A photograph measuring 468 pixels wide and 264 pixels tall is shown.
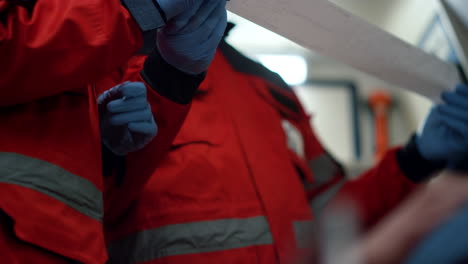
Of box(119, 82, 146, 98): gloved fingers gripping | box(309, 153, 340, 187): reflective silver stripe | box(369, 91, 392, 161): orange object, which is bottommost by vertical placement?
box(369, 91, 392, 161): orange object

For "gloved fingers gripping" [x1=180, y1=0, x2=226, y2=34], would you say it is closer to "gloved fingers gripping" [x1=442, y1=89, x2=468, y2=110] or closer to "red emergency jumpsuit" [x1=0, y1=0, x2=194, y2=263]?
"red emergency jumpsuit" [x1=0, y1=0, x2=194, y2=263]

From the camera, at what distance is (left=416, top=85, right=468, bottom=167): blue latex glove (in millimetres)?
1195

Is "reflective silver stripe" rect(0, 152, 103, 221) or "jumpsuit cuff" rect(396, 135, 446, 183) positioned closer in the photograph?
"reflective silver stripe" rect(0, 152, 103, 221)

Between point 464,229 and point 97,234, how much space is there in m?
0.58

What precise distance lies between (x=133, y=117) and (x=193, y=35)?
16 centimetres

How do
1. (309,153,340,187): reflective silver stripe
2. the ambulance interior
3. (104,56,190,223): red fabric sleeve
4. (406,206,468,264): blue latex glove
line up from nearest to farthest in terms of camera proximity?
1. (406,206,468,264): blue latex glove
2. (104,56,190,223): red fabric sleeve
3. (309,153,340,187): reflective silver stripe
4. the ambulance interior

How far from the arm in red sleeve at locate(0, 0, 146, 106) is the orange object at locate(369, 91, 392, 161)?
1.67 m

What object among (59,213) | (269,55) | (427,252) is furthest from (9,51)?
(269,55)

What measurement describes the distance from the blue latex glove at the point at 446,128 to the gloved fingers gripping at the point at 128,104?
73 centimetres

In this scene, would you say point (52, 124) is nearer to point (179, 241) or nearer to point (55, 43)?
point (55, 43)

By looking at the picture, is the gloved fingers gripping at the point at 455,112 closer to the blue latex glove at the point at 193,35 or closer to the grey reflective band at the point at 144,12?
the blue latex glove at the point at 193,35

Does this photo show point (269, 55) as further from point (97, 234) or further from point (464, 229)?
point (464, 229)

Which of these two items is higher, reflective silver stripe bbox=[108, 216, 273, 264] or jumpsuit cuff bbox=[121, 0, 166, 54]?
jumpsuit cuff bbox=[121, 0, 166, 54]

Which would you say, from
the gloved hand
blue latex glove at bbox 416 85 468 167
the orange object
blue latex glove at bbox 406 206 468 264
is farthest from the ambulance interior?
blue latex glove at bbox 406 206 468 264
